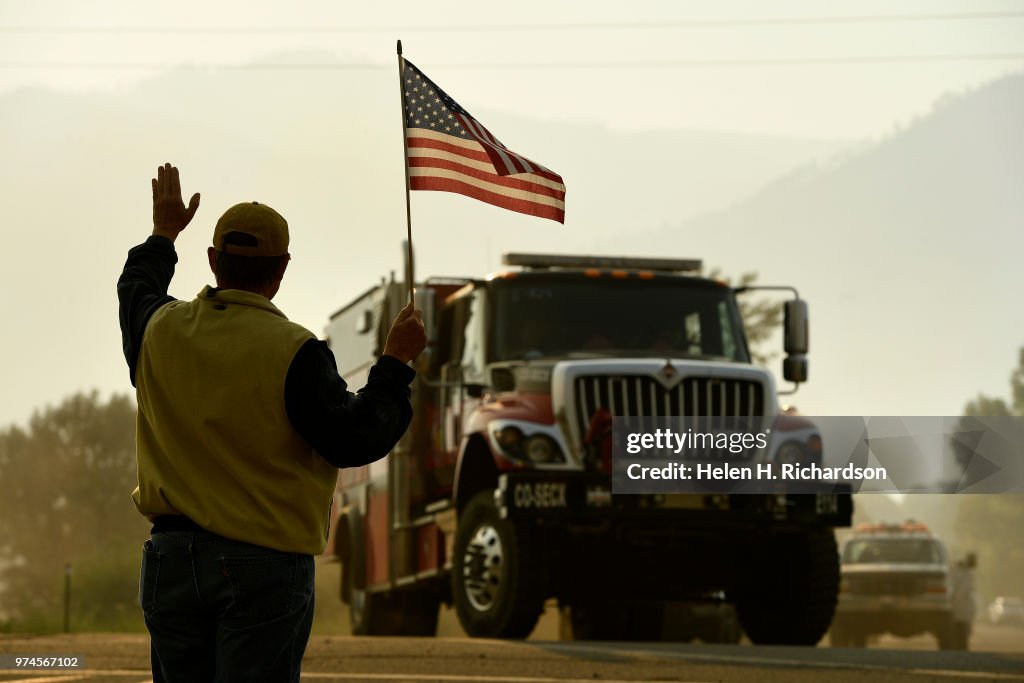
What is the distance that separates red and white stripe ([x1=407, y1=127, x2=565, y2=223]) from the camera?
7.25 m

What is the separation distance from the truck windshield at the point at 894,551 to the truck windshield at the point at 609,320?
1239 centimetres

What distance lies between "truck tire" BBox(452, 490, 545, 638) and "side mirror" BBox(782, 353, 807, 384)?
2884 millimetres

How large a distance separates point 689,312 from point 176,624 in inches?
458

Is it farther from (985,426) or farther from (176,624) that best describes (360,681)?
(985,426)

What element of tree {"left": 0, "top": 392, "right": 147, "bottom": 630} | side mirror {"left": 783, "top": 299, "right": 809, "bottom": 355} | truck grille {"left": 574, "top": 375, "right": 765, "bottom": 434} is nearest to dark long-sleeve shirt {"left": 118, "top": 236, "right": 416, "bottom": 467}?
truck grille {"left": 574, "top": 375, "right": 765, "bottom": 434}

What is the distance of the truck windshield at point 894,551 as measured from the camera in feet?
90.2

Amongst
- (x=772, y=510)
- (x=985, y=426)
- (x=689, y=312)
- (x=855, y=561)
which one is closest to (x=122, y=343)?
(x=772, y=510)

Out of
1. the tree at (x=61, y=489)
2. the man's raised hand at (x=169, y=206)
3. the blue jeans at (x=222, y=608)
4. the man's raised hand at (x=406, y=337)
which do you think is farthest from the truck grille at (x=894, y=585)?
the tree at (x=61, y=489)

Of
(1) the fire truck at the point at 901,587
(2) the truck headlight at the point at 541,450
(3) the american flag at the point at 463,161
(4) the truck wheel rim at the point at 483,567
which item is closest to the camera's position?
(3) the american flag at the point at 463,161

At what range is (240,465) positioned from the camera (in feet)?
14.8

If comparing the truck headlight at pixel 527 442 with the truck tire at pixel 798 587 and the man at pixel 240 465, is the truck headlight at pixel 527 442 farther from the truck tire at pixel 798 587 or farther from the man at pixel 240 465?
the man at pixel 240 465

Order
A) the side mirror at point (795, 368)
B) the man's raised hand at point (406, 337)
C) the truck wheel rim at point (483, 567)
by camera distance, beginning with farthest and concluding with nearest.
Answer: the side mirror at point (795, 368)
the truck wheel rim at point (483, 567)
the man's raised hand at point (406, 337)

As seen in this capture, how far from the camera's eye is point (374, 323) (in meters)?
18.1

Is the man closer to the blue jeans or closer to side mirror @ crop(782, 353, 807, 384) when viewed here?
the blue jeans
